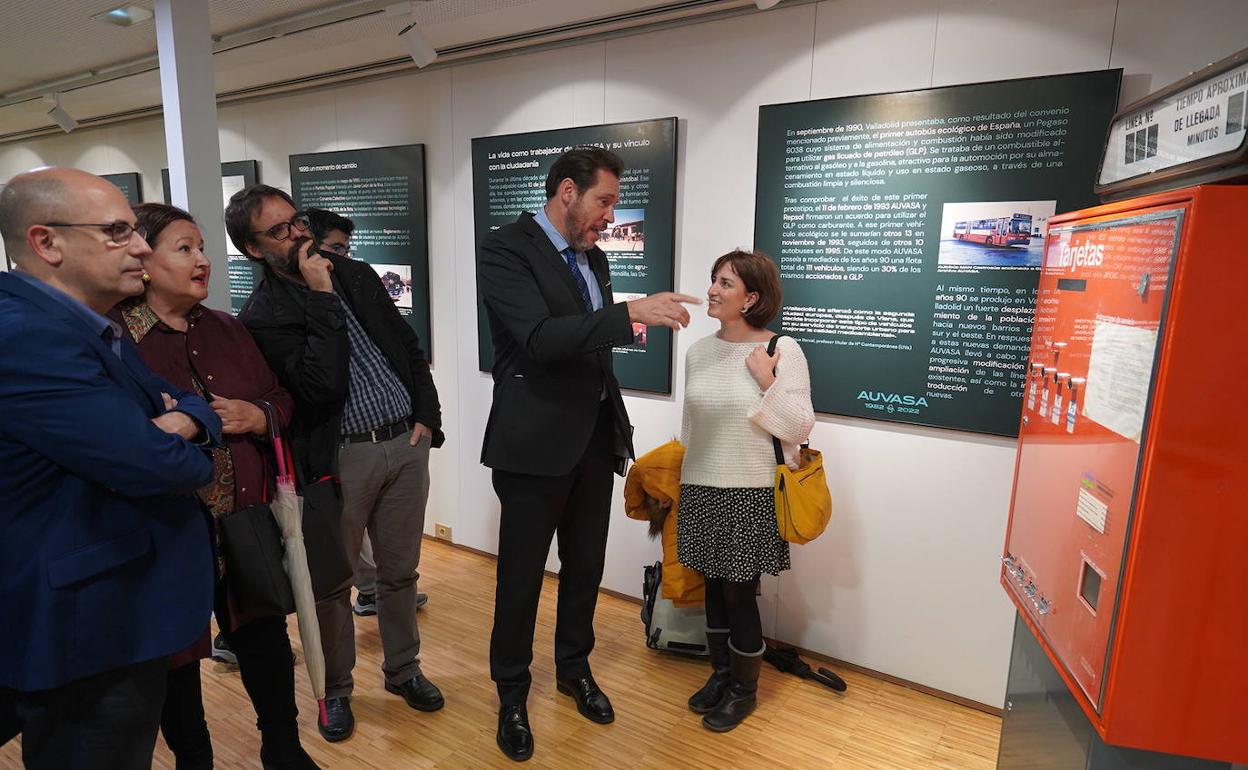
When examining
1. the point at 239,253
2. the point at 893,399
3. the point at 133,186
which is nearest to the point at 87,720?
the point at 893,399

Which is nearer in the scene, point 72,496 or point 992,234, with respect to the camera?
point 72,496

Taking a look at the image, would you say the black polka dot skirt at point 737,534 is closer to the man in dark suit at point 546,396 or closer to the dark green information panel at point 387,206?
the man in dark suit at point 546,396

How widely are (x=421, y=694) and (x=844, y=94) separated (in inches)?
110

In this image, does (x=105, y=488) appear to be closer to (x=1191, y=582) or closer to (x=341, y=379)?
(x=341, y=379)

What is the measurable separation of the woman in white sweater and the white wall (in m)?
0.60

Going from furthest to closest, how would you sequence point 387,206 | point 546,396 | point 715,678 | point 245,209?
point 387,206 → point 715,678 → point 546,396 → point 245,209

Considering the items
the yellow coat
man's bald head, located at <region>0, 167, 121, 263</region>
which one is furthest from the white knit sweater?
man's bald head, located at <region>0, 167, 121, 263</region>

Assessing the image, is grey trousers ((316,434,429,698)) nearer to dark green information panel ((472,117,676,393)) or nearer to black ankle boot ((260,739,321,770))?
black ankle boot ((260,739,321,770))

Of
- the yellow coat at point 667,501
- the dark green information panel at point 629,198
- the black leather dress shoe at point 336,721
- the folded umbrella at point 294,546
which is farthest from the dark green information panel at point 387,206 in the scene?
the folded umbrella at point 294,546

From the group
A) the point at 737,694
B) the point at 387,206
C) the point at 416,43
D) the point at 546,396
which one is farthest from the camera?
the point at 387,206

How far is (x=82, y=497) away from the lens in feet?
4.03

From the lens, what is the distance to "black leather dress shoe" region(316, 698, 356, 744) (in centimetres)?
231

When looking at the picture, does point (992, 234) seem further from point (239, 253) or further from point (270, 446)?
point (239, 253)

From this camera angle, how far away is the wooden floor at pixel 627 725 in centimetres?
227
